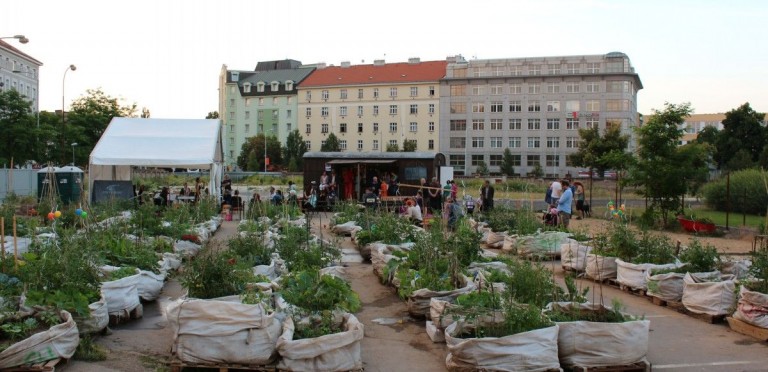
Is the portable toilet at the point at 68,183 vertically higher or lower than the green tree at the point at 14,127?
lower

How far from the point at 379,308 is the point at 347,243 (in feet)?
24.2

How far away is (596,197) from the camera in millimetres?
42594

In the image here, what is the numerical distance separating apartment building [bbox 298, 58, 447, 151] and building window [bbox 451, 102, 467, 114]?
2152 millimetres

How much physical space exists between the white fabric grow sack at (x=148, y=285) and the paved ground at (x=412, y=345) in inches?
5.1

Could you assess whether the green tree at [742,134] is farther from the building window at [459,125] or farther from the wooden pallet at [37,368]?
the wooden pallet at [37,368]

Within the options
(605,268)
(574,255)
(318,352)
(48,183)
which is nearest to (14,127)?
(48,183)

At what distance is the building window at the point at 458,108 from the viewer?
3258 inches

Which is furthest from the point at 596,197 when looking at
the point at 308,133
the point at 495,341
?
the point at 308,133

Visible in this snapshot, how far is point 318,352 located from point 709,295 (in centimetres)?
532

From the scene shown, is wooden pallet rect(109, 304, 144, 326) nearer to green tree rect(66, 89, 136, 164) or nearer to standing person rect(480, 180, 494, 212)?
standing person rect(480, 180, 494, 212)

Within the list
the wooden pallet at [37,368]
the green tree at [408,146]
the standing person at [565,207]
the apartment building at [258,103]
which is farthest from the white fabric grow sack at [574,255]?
the apartment building at [258,103]

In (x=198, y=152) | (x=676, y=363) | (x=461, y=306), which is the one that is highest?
(x=198, y=152)

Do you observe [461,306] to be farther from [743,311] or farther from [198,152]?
[198,152]

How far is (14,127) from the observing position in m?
39.2
